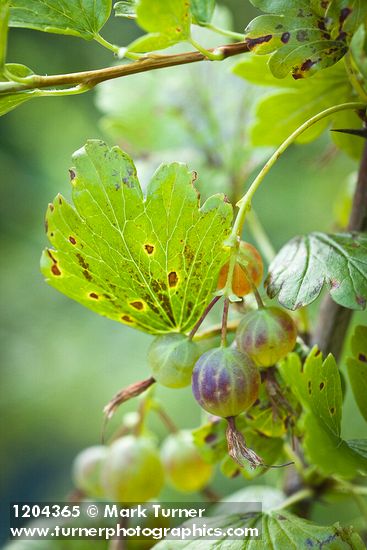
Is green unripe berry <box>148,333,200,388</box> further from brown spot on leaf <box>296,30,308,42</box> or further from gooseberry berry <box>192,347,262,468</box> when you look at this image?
brown spot on leaf <box>296,30,308,42</box>

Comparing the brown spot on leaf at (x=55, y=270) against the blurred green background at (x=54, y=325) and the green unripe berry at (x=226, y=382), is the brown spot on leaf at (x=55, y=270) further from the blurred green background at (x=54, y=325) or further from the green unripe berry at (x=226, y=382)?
the blurred green background at (x=54, y=325)

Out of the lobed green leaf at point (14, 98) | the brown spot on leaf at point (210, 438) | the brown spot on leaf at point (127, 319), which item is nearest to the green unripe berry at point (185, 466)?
the brown spot on leaf at point (210, 438)

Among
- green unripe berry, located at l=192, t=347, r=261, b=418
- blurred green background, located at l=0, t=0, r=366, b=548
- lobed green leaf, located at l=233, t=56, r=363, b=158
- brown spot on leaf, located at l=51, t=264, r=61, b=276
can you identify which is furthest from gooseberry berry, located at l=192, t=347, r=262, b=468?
blurred green background, located at l=0, t=0, r=366, b=548

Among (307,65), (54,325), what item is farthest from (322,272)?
(54,325)

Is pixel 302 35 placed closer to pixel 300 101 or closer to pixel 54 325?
pixel 300 101

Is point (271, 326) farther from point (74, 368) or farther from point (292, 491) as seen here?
point (74, 368)

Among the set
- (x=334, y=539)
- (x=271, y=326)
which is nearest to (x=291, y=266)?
(x=271, y=326)
